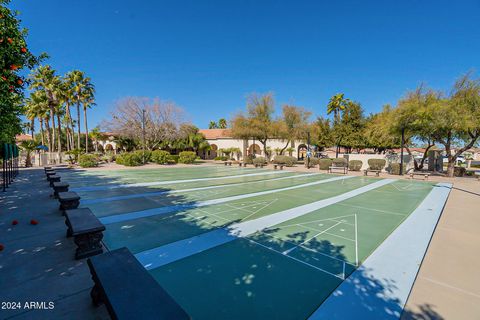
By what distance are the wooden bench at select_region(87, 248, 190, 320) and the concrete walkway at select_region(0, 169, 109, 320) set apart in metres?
0.33

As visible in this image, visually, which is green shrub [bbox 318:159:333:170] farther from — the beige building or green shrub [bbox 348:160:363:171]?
the beige building

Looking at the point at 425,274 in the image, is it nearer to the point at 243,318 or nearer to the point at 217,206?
the point at 243,318

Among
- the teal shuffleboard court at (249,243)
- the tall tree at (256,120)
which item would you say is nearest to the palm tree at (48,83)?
the tall tree at (256,120)

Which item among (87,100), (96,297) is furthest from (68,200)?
(87,100)

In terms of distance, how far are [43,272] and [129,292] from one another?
2.41 m

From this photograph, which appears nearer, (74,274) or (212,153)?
(74,274)

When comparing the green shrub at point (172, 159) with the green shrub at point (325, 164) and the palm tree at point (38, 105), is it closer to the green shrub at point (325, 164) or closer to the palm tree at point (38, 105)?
the palm tree at point (38, 105)

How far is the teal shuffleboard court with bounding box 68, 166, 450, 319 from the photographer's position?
2.94 m

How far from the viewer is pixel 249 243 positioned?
4637mm

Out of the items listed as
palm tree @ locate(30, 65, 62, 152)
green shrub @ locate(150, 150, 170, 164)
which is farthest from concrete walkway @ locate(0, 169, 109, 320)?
palm tree @ locate(30, 65, 62, 152)

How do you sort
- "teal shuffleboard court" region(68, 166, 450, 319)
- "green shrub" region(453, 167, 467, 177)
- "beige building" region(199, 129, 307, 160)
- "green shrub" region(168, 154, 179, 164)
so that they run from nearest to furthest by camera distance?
"teal shuffleboard court" region(68, 166, 450, 319)
"green shrub" region(453, 167, 467, 177)
"green shrub" region(168, 154, 179, 164)
"beige building" region(199, 129, 307, 160)

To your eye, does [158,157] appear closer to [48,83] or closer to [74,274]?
[48,83]

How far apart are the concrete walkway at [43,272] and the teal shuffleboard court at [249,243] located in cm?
86

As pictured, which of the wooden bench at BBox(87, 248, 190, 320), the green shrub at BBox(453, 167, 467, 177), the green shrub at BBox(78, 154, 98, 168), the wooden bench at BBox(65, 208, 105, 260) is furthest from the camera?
the green shrub at BBox(78, 154, 98, 168)
